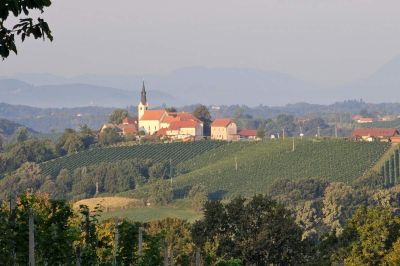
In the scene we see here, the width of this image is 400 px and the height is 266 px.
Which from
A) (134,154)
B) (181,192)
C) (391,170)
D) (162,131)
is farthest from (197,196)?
(162,131)

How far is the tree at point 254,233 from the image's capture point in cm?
3959

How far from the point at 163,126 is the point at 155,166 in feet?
217

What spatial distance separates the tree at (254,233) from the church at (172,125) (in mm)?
115112

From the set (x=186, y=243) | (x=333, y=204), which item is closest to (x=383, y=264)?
(x=186, y=243)

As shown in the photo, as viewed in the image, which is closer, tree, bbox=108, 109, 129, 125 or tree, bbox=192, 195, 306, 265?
tree, bbox=192, 195, 306, 265

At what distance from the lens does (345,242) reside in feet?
127

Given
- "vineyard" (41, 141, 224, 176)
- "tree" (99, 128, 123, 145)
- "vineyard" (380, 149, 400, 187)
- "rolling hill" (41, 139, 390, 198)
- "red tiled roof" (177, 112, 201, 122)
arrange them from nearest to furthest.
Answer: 1. "vineyard" (380, 149, 400, 187)
2. "rolling hill" (41, 139, 390, 198)
3. "vineyard" (41, 141, 224, 176)
4. "tree" (99, 128, 123, 145)
5. "red tiled roof" (177, 112, 201, 122)

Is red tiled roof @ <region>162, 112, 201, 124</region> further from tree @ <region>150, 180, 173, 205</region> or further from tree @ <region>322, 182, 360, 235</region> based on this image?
tree @ <region>322, 182, 360, 235</region>

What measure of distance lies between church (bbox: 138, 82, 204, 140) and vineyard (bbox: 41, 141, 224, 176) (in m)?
15.8

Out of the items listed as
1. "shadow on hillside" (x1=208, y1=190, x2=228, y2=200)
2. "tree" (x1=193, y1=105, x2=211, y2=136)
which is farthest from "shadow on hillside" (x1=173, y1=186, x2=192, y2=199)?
"tree" (x1=193, y1=105, x2=211, y2=136)

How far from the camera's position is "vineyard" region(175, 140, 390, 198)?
110812 millimetres

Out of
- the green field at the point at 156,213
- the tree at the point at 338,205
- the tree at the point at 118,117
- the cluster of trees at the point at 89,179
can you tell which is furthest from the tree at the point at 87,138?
the tree at the point at 338,205

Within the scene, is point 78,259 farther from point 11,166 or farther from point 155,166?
point 11,166

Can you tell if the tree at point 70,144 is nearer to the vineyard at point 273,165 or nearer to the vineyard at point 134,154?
the vineyard at point 134,154
